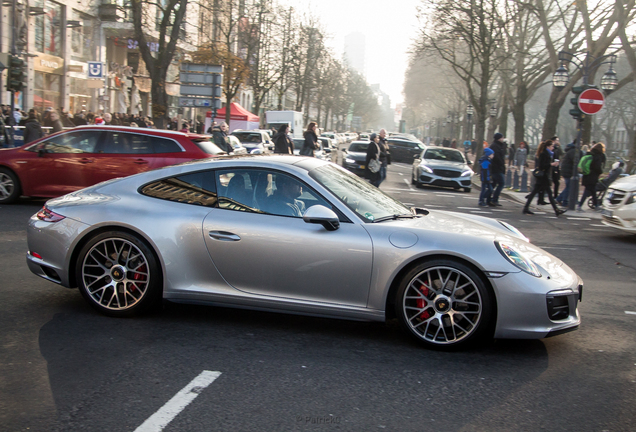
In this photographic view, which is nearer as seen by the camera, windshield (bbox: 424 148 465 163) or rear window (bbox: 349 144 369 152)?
windshield (bbox: 424 148 465 163)

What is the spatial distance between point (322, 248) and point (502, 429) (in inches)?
70.5

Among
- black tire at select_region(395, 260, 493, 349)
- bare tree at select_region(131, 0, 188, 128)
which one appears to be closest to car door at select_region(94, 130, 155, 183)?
black tire at select_region(395, 260, 493, 349)

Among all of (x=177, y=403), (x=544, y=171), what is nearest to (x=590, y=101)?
(x=544, y=171)

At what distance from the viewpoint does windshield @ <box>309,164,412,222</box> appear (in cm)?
497

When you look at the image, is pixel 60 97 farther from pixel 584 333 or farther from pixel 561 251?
pixel 584 333

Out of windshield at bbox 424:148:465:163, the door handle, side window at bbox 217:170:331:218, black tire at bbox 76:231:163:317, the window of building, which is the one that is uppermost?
the window of building

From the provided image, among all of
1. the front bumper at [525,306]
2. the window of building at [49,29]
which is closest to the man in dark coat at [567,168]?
the front bumper at [525,306]

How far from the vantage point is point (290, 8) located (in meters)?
54.6

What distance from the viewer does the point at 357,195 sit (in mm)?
5234

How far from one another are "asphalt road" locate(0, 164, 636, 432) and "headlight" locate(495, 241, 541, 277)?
64 centimetres

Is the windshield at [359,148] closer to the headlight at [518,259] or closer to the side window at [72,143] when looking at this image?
the side window at [72,143]

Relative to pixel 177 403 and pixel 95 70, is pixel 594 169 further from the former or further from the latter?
pixel 95 70

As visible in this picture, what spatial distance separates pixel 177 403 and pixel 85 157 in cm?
888

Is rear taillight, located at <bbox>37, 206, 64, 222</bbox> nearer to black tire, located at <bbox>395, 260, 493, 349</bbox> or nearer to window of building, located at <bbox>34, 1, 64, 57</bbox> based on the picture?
black tire, located at <bbox>395, 260, 493, 349</bbox>
